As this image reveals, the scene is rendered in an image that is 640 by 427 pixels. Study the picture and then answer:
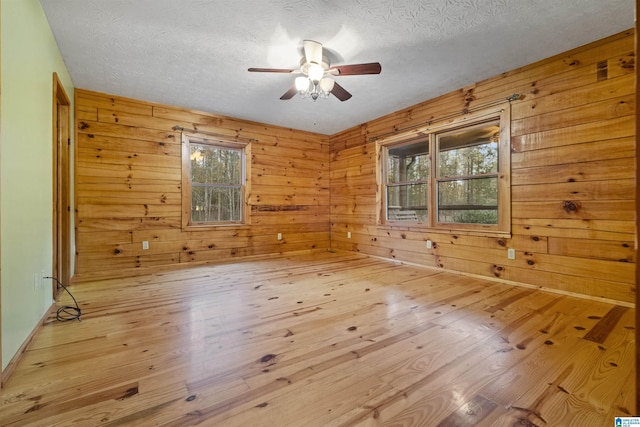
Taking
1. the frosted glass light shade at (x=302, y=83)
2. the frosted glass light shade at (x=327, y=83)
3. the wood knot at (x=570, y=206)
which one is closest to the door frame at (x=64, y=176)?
the frosted glass light shade at (x=302, y=83)

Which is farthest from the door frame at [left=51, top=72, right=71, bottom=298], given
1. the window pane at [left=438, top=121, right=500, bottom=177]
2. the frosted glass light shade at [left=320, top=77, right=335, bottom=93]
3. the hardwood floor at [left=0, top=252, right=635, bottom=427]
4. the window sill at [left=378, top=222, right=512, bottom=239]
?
the window pane at [left=438, top=121, right=500, bottom=177]

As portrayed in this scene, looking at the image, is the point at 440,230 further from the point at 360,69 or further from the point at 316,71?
the point at 316,71

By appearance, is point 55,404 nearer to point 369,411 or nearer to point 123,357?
point 123,357

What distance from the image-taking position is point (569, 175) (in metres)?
2.74

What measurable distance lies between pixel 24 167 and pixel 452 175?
169 inches

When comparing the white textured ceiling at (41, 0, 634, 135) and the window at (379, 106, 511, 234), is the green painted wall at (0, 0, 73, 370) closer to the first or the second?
the white textured ceiling at (41, 0, 634, 135)

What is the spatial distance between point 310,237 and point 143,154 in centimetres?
316

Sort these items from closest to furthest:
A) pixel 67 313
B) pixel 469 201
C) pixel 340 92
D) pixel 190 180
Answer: pixel 67 313
pixel 340 92
pixel 469 201
pixel 190 180

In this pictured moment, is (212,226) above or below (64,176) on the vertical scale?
below

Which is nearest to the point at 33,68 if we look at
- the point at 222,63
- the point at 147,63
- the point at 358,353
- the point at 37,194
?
the point at 37,194

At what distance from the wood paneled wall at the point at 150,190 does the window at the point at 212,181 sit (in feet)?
0.44

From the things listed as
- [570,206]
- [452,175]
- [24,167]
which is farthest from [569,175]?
[24,167]

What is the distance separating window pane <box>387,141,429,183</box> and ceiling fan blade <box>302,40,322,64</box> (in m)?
2.36

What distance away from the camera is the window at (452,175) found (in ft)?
10.8
